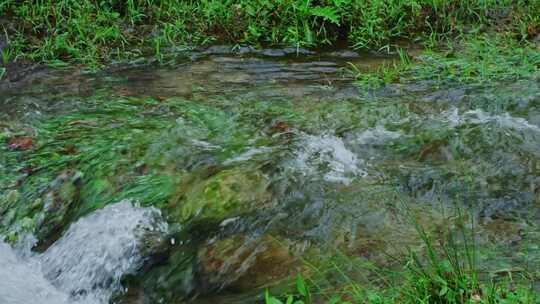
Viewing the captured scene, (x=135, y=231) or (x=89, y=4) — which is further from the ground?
(x=89, y=4)

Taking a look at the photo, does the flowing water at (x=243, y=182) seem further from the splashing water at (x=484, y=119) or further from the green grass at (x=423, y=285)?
the green grass at (x=423, y=285)

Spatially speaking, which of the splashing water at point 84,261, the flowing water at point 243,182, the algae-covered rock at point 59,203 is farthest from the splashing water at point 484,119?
the algae-covered rock at point 59,203

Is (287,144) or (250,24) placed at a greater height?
(250,24)

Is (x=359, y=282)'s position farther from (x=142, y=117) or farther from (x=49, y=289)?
(x=142, y=117)

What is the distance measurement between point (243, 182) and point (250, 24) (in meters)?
3.29

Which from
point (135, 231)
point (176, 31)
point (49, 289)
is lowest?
point (49, 289)

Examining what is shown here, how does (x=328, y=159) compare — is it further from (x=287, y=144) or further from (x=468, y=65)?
(x=468, y=65)

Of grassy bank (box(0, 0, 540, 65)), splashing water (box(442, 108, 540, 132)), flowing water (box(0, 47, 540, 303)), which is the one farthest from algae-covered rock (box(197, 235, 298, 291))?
grassy bank (box(0, 0, 540, 65))

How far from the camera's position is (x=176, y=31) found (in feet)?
22.6

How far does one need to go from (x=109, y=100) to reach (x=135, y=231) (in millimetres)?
2040

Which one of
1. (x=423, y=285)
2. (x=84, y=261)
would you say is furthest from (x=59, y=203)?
(x=423, y=285)

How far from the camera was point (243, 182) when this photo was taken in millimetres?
3998

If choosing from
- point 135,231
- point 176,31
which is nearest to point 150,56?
point 176,31

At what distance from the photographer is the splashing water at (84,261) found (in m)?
3.58
